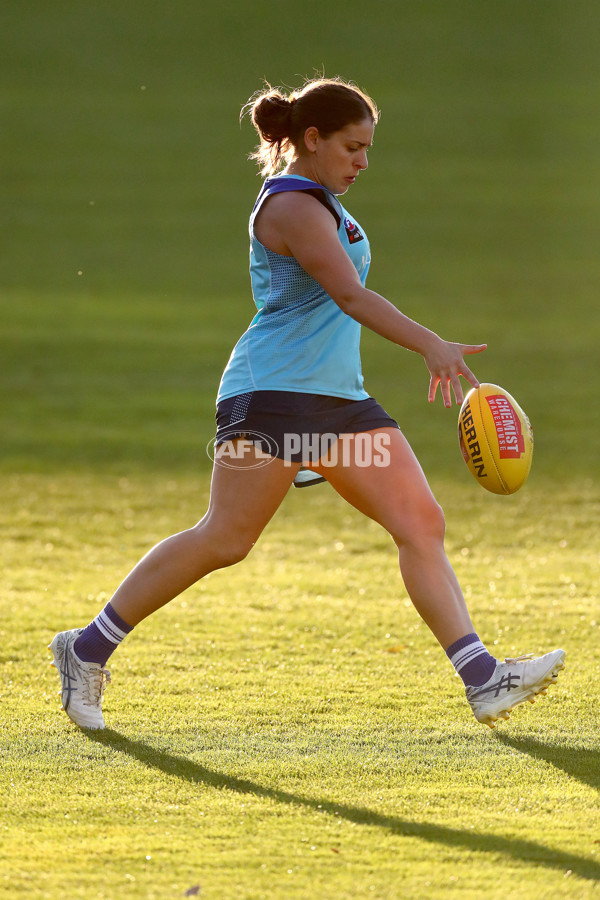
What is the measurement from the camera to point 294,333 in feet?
12.3

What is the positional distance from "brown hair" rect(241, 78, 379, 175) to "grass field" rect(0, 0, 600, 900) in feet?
6.22

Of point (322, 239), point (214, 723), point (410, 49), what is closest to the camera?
point (322, 239)

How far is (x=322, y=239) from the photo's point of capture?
3.56 meters

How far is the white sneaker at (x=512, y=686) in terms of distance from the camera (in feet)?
11.6

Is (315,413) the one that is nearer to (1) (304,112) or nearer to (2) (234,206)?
(1) (304,112)

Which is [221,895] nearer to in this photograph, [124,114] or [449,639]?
[449,639]

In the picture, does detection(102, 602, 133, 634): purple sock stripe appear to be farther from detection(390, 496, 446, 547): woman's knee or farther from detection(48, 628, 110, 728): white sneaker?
detection(390, 496, 446, 547): woman's knee

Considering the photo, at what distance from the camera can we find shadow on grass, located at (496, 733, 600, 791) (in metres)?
3.46

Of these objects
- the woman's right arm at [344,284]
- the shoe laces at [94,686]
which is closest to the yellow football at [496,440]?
the woman's right arm at [344,284]

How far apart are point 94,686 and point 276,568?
2.85 metres

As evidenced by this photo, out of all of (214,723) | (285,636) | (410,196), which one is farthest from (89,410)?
(410,196)

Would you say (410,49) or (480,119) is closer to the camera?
(480,119)

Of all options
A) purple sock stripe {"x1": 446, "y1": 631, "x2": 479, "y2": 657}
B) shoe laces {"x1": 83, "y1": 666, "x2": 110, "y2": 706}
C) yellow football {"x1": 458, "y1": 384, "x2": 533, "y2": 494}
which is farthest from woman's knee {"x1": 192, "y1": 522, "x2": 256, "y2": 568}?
yellow football {"x1": 458, "y1": 384, "x2": 533, "y2": 494}

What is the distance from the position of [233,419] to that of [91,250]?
1853 centimetres
